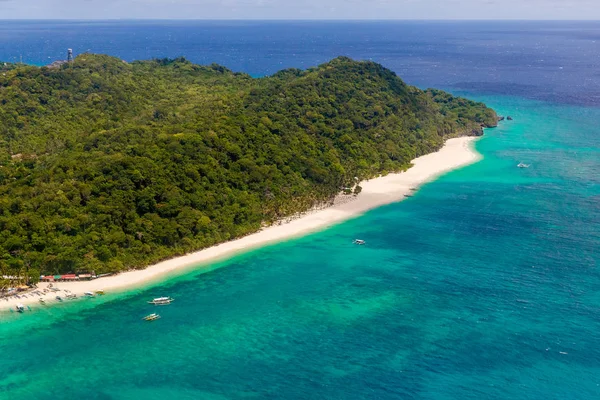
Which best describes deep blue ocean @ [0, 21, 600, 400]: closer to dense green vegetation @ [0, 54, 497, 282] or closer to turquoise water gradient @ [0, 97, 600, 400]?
turquoise water gradient @ [0, 97, 600, 400]

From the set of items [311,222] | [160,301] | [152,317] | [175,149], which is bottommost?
[152,317]

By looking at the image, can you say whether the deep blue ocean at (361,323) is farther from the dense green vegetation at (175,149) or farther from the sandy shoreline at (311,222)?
the dense green vegetation at (175,149)

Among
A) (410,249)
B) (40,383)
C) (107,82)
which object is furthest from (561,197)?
(107,82)

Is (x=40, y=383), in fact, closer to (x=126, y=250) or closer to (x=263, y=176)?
(x=126, y=250)

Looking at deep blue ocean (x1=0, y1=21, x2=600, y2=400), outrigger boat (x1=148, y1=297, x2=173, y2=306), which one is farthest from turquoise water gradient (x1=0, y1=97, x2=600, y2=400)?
outrigger boat (x1=148, y1=297, x2=173, y2=306)

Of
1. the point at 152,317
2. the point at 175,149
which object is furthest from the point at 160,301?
the point at 175,149

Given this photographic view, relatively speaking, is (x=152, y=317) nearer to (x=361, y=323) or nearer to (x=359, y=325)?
(x=359, y=325)
